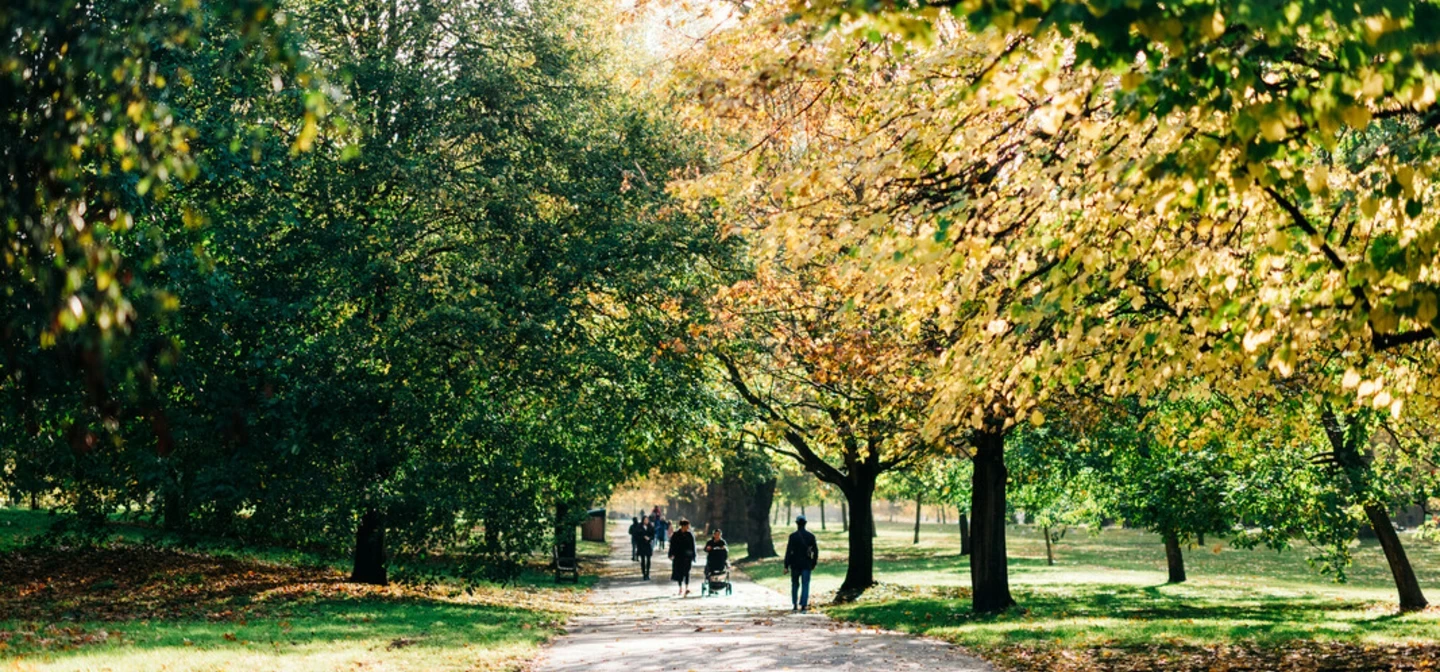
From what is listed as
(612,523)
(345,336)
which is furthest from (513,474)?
(612,523)

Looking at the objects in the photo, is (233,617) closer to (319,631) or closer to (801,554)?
(319,631)

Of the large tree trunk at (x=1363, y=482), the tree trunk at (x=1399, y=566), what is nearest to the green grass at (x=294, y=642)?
the large tree trunk at (x=1363, y=482)

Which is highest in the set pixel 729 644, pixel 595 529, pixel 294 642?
pixel 595 529

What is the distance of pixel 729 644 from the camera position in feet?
45.4

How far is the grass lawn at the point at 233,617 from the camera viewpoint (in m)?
11.2

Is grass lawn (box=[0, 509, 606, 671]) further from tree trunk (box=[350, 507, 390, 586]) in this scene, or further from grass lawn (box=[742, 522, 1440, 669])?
grass lawn (box=[742, 522, 1440, 669])

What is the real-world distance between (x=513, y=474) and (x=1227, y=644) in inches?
398

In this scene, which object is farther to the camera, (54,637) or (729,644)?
(729,644)

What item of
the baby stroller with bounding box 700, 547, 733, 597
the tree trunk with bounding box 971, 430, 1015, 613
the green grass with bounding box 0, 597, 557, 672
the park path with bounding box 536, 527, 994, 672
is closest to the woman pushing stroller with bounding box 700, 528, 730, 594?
the baby stroller with bounding box 700, 547, 733, 597

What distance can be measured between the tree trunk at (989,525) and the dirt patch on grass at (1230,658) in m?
4.08

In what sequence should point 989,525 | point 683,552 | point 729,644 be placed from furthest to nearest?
point 683,552 → point 989,525 → point 729,644

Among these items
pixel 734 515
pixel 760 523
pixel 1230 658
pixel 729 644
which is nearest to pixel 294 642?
pixel 729 644

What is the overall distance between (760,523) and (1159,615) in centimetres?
2221

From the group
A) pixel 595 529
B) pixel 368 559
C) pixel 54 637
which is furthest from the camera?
pixel 595 529
